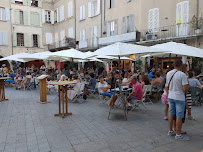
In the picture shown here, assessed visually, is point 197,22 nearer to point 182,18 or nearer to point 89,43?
point 182,18

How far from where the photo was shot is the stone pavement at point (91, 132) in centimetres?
347

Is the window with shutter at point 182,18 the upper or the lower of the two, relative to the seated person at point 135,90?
upper

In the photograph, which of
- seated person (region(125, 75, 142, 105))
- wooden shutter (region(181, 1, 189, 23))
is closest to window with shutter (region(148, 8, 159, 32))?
wooden shutter (region(181, 1, 189, 23))

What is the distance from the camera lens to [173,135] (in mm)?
4023

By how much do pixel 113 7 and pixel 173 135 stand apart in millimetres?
16809

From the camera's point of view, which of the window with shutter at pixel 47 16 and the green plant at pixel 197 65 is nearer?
the green plant at pixel 197 65

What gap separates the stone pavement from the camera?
11.4 feet

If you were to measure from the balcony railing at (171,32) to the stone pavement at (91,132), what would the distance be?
28.2 feet

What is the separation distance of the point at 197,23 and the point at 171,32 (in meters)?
2.11

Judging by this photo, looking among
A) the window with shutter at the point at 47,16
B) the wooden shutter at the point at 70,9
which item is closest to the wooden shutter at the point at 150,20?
the wooden shutter at the point at 70,9

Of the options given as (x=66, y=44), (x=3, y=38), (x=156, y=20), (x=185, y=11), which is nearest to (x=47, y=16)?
(x=3, y=38)

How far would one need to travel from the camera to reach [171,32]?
1438cm

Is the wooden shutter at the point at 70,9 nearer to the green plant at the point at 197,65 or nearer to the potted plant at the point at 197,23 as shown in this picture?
the potted plant at the point at 197,23

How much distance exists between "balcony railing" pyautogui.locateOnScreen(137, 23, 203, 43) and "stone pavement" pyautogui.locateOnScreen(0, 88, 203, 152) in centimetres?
861
